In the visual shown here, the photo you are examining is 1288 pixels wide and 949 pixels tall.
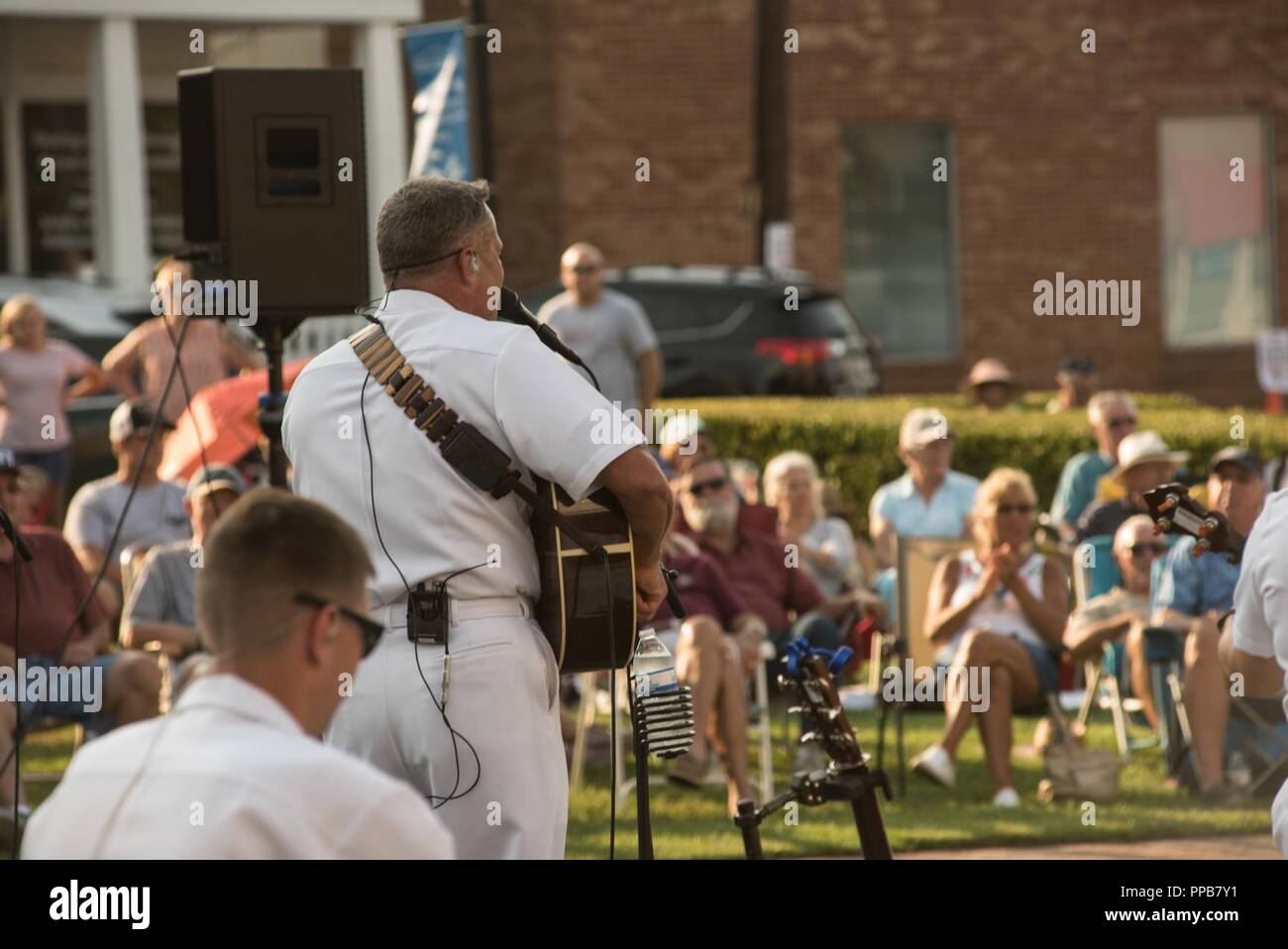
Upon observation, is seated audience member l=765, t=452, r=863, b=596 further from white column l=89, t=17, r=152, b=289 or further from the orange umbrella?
white column l=89, t=17, r=152, b=289

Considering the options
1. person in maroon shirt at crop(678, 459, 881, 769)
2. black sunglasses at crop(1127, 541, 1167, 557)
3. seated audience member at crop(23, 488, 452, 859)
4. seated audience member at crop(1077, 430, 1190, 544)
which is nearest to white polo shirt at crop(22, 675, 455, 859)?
seated audience member at crop(23, 488, 452, 859)

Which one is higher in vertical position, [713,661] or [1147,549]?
[1147,549]

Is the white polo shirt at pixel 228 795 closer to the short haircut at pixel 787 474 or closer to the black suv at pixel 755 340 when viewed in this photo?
the short haircut at pixel 787 474

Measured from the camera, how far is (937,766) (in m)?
8.96

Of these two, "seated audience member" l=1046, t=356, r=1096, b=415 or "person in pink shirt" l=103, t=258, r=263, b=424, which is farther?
"seated audience member" l=1046, t=356, r=1096, b=415

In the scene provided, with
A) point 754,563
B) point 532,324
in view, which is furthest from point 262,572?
point 754,563

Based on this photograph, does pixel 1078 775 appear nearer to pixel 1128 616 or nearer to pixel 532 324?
pixel 1128 616

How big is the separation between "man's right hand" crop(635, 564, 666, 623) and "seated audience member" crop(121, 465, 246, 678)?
15.2 feet

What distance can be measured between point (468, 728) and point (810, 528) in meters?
6.57

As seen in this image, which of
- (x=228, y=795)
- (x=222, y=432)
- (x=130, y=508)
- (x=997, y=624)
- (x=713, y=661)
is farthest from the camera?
(x=222, y=432)

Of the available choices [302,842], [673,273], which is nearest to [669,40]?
[673,273]

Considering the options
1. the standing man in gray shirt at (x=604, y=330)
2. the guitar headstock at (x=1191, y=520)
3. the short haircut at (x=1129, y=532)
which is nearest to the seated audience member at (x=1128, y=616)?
the short haircut at (x=1129, y=532)

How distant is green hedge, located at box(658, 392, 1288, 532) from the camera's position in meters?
13.1
